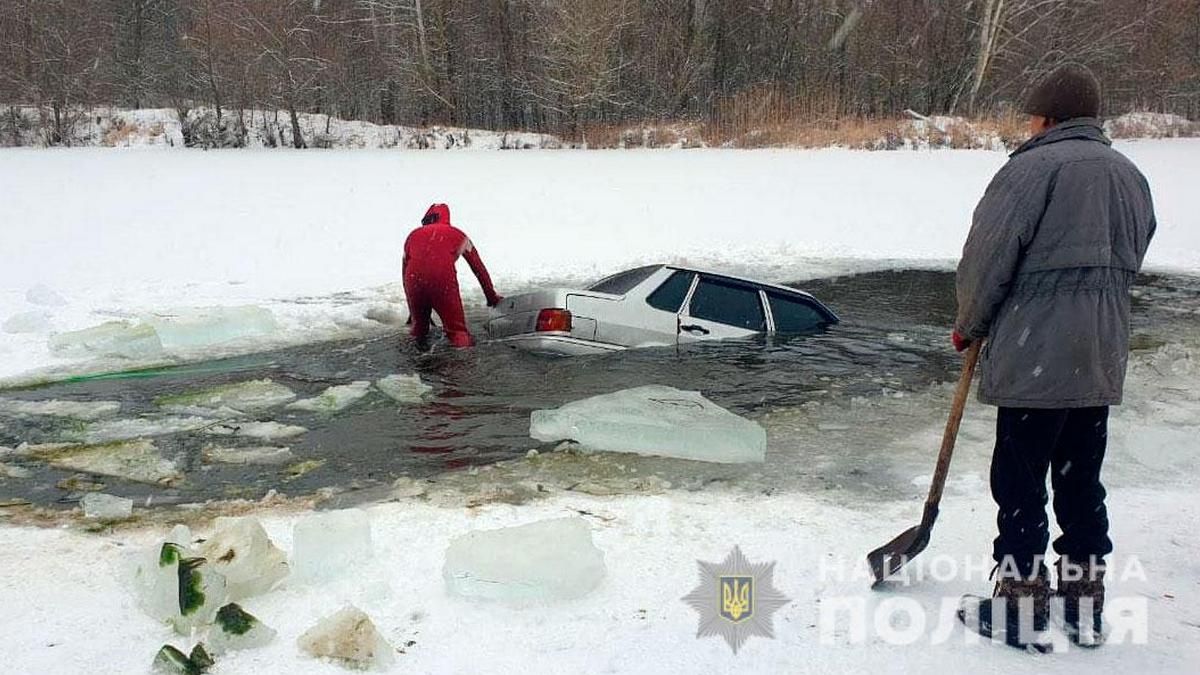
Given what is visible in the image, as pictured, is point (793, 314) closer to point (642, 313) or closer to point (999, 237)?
point (642, 313)

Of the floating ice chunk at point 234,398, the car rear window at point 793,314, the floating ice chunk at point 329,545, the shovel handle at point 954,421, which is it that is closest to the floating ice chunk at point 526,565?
the floating ice chunk at point 329,545

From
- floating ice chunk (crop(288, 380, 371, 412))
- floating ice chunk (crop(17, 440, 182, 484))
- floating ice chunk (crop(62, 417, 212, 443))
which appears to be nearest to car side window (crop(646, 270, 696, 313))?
floating ice chunk (crop(288, 380, 371, 412))

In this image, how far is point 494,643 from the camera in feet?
10.3

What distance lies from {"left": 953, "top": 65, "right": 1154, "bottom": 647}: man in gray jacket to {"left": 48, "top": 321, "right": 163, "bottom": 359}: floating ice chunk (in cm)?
734

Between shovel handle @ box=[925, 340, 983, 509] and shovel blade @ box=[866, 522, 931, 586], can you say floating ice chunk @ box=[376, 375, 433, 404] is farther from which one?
shovel handle @ box=[925, 340, 983, 509]

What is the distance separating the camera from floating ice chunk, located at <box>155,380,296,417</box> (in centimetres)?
650

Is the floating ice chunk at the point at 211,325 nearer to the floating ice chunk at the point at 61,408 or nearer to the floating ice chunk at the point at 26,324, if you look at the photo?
the floating ice chunk at the point at 26,324

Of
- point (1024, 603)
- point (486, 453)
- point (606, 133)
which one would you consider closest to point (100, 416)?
point (486, 453)

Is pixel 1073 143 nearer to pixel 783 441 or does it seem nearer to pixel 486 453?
pixel 783 441

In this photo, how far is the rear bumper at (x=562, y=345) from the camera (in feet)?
25.1

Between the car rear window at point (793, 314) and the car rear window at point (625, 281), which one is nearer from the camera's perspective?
the car rear window at point (625, 281)

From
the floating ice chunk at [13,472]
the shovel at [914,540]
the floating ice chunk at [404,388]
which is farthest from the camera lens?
the floating ice chunk at [404,388]

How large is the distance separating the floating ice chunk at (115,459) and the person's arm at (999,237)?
4335 millimetres

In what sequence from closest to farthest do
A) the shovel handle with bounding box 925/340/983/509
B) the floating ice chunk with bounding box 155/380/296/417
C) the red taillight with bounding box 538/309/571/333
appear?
the shovel handle with bounding box 925/340/983/509
the floating ice chunk with bounding box 155/380/296/417
the red taillight with bounding box 538/309/571/333
